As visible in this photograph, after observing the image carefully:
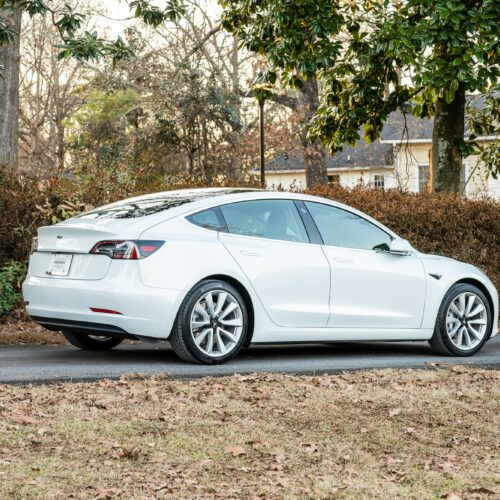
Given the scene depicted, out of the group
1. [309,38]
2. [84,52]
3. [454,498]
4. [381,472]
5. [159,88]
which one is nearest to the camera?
[454,498]

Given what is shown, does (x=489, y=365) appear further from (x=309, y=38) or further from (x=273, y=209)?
(x=309, y=38)

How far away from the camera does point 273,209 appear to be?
34.2 ft

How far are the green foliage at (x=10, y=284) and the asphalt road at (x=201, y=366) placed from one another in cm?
193

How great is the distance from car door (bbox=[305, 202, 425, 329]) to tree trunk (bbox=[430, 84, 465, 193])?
30.5ft

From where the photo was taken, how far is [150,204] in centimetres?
1008

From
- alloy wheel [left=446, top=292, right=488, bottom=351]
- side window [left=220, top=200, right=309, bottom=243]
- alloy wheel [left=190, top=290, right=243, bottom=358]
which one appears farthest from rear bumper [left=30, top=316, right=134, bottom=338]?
alloy wheel [left=446, top=292, right=488, bottom=351]

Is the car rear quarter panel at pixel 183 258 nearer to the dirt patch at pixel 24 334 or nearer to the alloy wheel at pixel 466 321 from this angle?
the alloy wheel at pixel 466 321

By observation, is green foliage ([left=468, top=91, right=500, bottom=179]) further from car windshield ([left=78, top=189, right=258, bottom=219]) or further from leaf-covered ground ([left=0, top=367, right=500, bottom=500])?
leaf-covered ground ([left=0, top=367, right=500, bottom=500])

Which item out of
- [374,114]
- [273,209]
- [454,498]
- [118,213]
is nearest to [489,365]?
[273,209]

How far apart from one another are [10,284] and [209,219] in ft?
14.7

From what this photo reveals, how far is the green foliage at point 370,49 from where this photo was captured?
1722 centimetres

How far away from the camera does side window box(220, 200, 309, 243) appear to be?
33.1ft

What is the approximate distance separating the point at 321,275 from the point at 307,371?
1211mm

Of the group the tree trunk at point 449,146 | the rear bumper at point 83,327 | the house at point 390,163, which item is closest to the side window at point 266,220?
the rear bumper at point 83,327
